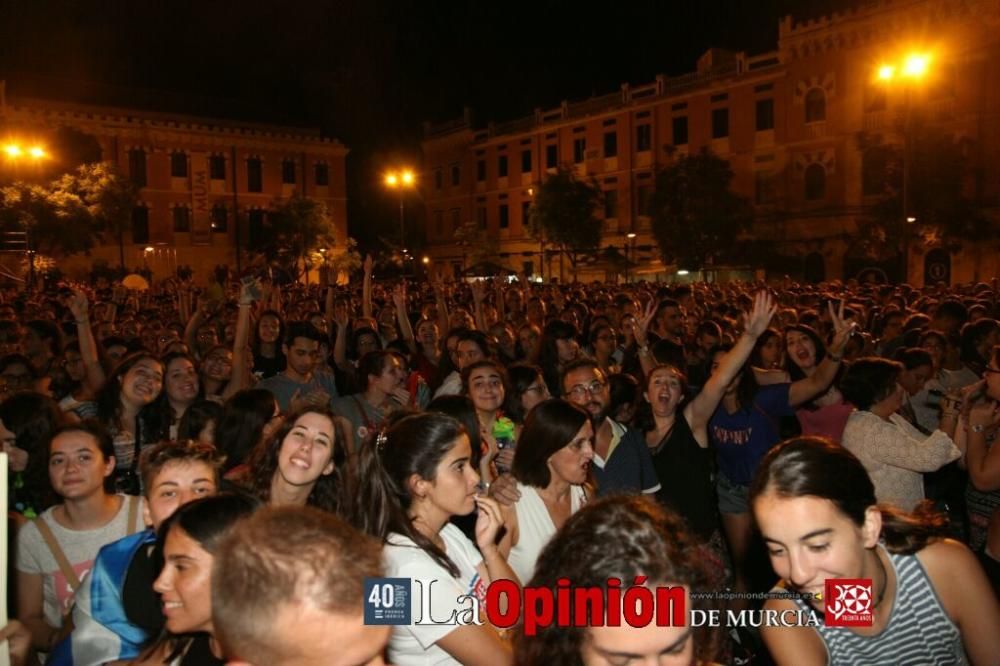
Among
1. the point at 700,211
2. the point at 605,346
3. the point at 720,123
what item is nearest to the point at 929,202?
the point at 700,211

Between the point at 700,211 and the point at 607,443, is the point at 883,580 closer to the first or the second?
the point at 607,443

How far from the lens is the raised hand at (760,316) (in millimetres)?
4629

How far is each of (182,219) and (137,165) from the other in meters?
3.82

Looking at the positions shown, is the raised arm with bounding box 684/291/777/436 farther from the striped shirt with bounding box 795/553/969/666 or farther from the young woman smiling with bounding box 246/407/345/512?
the young woman smiling with bounding box 246/407/345/512

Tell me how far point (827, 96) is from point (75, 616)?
35167 mm

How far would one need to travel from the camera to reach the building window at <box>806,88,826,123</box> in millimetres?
31859

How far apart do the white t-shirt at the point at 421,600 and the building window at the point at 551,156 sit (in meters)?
41.3

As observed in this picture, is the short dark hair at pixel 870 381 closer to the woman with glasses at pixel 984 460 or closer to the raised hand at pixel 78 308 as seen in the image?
the woman with glasses at pixel 984 460

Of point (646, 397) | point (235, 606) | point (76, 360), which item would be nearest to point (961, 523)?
point (646, 397)

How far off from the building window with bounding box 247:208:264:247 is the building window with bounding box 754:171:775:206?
29002 millimetres

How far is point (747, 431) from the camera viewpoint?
199 inches

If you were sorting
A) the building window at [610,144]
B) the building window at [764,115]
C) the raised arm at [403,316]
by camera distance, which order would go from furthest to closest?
the building window at [610,144]
the building window at [764,115]
the raised arm at [403,316]

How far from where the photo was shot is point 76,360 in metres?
6.67

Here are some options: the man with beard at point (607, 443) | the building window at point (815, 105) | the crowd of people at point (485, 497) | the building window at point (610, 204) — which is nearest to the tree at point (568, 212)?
the building window at point (610, 204)
